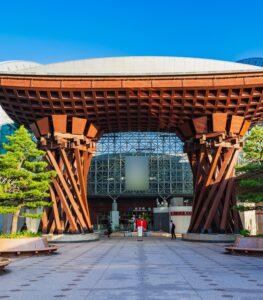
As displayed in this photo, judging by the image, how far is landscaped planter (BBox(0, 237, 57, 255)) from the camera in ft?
59.2

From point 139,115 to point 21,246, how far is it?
1792 cm

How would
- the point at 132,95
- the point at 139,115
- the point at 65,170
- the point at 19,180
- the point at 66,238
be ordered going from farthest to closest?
the point at 139,115 < the point at 65,170 < the point at 66,238 < the point at 132,95 < the point at 19,180

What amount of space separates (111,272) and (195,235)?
19.6 m

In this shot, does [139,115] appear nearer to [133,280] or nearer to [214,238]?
[214,238]

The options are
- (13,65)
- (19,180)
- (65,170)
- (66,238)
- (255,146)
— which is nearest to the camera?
(19,180)

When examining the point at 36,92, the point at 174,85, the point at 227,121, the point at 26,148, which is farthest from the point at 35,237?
the point at 227,121

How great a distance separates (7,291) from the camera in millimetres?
9273

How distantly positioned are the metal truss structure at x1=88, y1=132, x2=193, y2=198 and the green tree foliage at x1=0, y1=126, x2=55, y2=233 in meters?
45.6

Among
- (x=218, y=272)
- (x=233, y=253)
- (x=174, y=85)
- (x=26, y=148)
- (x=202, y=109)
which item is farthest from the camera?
(x=202, y=109)

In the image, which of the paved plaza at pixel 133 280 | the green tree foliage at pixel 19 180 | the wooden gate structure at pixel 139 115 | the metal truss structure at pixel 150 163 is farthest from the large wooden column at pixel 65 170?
the metal truss structure at pixel 150 163

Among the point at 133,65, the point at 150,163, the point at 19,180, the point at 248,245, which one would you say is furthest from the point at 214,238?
the point at 150,163

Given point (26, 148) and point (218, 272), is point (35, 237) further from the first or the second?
point (218, 272)

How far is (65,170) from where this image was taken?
32.3 m

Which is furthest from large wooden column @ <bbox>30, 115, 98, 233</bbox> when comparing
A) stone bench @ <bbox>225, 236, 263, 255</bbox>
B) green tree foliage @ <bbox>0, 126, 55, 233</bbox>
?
stone bench @ <bbox>225, 236, 263, 255</bbox>
